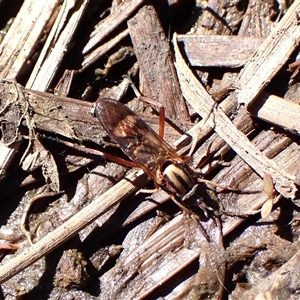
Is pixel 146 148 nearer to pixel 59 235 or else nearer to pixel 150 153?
pixel 150 153

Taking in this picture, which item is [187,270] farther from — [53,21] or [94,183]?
[53,21]

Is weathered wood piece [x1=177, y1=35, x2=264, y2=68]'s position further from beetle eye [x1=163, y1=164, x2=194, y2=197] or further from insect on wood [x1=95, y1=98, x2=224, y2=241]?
beetle eye [x1=163, y1=164, x2=194, y2=197]

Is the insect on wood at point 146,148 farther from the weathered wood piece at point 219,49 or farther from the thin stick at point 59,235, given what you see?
the weathered wood piece at point 219,49

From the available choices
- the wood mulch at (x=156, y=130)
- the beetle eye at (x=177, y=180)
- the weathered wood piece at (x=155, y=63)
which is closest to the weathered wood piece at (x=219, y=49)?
the wood mulch at (x=156, y=130)

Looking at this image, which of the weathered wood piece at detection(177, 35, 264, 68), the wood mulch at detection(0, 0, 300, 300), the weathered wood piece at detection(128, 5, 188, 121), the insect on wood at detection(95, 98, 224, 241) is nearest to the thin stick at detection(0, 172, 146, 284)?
the wood mulch at detection(0, 0, 300, 300)

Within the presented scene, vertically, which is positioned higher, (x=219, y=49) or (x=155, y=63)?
(x=155, y=63)

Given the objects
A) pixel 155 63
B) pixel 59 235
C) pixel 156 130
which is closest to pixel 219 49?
pixel 155 63
